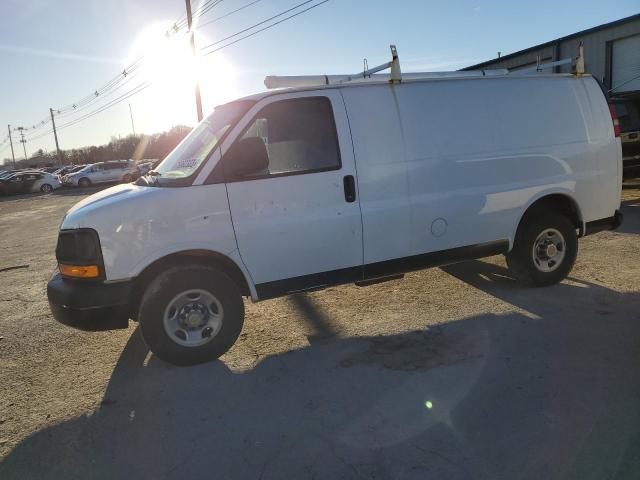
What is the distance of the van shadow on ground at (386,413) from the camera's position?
2.60 meters

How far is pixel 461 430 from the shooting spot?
111 inches

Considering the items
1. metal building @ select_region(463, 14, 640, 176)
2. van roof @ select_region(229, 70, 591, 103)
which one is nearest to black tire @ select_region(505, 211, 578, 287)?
van roof @ select_region(229, 70, 591, 103)

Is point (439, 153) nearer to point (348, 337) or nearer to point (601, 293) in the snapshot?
point (348, 337)

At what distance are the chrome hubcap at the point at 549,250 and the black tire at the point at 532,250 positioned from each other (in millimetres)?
11

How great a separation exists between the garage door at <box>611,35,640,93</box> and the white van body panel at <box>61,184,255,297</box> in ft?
56.7

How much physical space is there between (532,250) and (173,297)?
364cm

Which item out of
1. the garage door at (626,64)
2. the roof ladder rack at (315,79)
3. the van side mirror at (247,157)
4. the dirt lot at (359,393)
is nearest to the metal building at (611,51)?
the garage door at (626,64)

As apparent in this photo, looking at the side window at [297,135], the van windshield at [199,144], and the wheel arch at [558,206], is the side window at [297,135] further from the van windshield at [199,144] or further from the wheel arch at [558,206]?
the wheel arch at [558,206]

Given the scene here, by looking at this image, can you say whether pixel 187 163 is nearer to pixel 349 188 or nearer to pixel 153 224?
pixel 153 224

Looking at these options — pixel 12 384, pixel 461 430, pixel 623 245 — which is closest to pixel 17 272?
pixel 12 384

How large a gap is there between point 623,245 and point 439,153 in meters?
3.99

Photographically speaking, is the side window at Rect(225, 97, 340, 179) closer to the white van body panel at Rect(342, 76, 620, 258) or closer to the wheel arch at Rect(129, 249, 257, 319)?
the white van body panel at Rect(342, 76, 620, 258)

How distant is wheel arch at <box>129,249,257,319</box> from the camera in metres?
3.77

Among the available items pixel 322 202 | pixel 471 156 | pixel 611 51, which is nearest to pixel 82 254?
pixel 322 202
